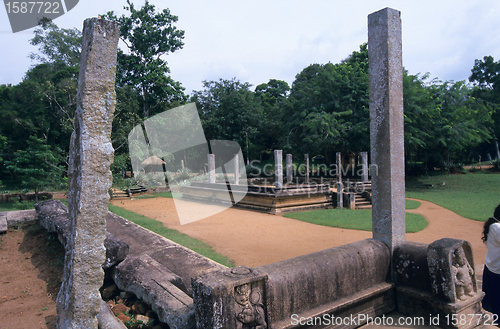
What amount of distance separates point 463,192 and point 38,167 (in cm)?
1927

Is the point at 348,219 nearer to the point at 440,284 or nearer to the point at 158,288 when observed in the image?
the point at 440,284

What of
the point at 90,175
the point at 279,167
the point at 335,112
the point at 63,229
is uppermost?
the point at 335,112

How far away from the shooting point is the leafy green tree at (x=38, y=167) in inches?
389

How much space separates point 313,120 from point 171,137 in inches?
451

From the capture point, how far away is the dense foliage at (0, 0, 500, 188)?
1759cm

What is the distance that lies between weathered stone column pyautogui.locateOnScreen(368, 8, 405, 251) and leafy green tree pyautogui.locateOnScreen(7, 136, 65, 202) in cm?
1006

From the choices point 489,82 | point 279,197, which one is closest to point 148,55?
point 279,197

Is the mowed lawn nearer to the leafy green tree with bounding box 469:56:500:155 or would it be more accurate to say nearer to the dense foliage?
the dense foliage

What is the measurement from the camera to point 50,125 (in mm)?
18531

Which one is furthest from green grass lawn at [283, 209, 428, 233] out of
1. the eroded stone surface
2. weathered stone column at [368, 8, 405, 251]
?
the eroded stone surface

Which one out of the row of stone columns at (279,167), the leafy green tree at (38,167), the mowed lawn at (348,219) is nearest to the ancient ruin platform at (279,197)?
the mowed lawn at (348,219)

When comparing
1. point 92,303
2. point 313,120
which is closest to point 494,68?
point 313,120

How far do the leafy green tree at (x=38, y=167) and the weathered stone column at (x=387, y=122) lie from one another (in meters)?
10.1

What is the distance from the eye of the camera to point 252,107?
28.4m
